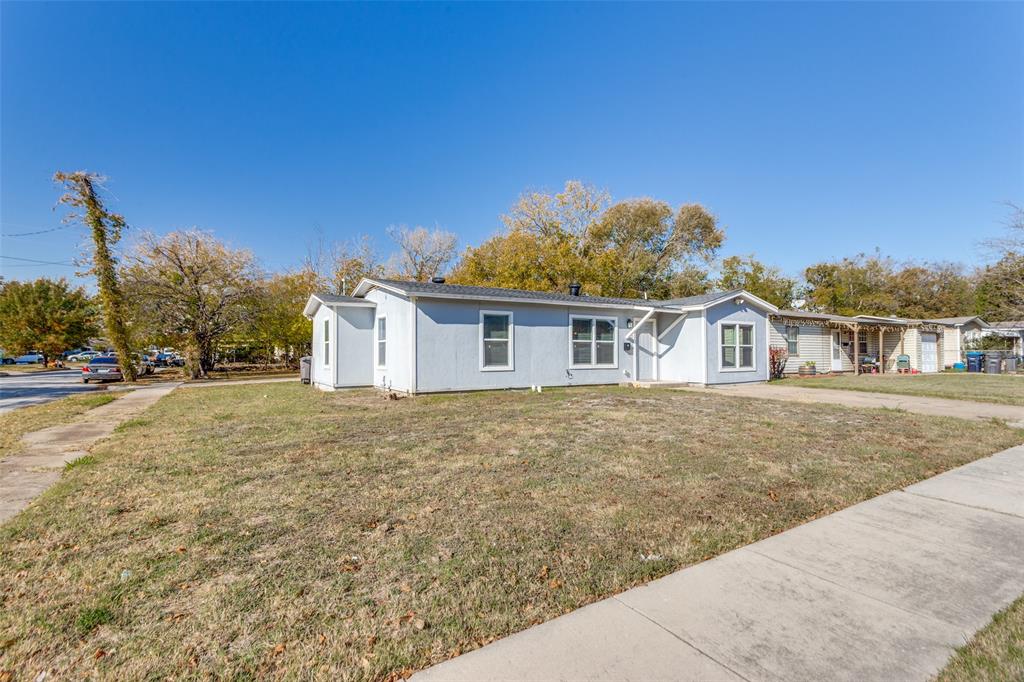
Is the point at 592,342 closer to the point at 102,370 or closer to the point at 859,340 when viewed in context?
the point at 859,340

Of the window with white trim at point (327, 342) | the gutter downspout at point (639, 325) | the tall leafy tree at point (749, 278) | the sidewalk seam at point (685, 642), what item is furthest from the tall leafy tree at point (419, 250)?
the sidewalk seam at point (685, 642)

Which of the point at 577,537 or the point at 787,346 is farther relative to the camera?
the point at 787,346

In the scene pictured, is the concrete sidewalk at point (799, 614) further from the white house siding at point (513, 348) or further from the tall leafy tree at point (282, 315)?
the tall leafy tree at point (282, 315)

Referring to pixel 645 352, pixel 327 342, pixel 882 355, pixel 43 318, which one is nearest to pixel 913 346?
pixel 882 355

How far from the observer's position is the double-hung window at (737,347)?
51.1 feet

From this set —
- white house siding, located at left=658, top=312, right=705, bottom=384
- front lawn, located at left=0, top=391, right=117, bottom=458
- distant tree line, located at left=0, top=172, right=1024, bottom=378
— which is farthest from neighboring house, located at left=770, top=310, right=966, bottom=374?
front lawn, located at left=0, top=391, right=117, bottom=458

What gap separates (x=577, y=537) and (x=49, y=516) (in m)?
4.17

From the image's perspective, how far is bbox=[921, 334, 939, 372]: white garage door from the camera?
2388 cm

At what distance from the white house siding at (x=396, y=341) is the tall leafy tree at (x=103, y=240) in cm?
1489

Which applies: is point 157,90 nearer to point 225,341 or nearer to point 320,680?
point 225,341

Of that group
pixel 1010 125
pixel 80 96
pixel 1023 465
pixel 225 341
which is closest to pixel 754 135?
pixel 1010 125

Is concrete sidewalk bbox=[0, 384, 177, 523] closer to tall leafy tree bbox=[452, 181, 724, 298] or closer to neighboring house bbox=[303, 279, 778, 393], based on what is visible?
neighboring house bbox=[303, 279, 778, 393]

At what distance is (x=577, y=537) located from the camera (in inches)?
A: 129

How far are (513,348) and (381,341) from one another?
407 cm
